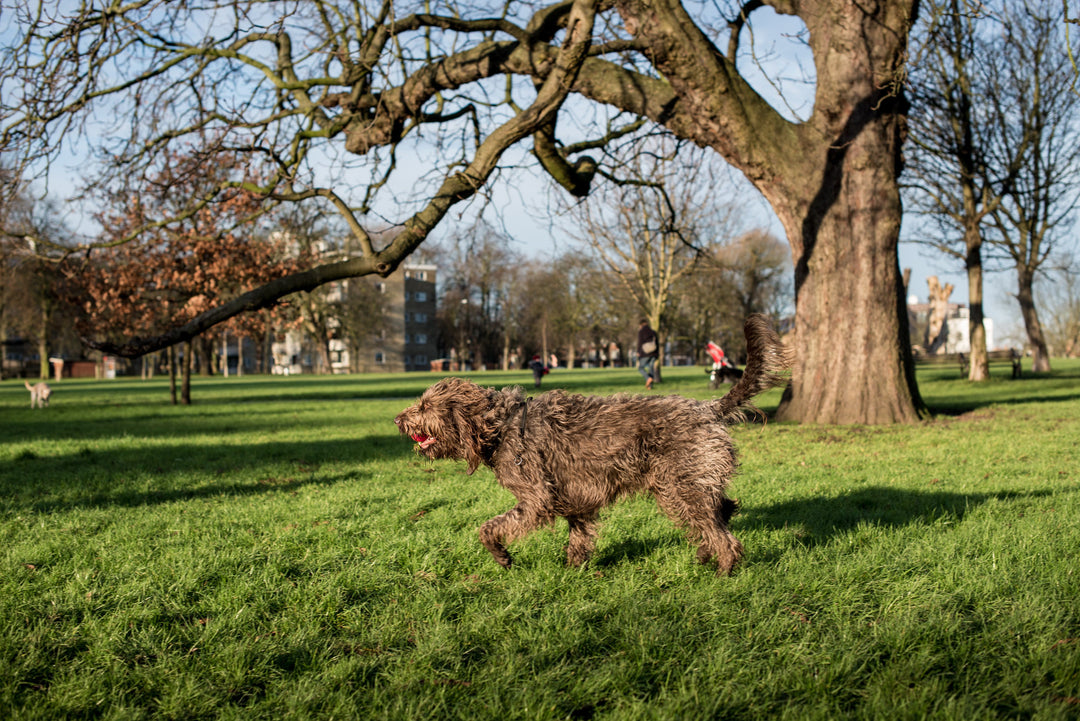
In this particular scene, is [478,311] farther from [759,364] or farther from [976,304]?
[759,364]

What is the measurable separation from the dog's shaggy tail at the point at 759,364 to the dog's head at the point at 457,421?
53.1 inches

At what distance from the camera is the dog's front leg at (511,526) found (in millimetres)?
4234

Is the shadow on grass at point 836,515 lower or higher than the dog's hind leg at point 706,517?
lower

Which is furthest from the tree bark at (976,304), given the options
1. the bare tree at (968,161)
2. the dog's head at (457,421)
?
the dog's head at (457,421)

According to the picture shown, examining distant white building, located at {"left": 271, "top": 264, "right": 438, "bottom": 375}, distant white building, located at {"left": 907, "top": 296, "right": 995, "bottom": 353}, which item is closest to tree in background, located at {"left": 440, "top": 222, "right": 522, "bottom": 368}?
distant white building, located at {"left": 271, "top": 264, "right": 438, "bottom": 375}

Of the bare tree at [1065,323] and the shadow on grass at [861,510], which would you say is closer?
the shadow on grass at [861,510]

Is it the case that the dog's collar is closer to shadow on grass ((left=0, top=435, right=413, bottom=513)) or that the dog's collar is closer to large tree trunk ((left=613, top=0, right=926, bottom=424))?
shadow on grass ((left=0, top=435, right=413, bottom=513))

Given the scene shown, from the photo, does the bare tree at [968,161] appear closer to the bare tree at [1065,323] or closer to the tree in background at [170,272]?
the tree in background at [170,272]

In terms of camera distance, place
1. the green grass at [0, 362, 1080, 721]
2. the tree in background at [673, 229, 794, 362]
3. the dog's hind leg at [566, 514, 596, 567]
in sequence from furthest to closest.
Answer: the tree in background at [673, 229, 794, 362], the dog's hind leg at [566, 514, 596, 567], the green grass at [0, 362, 1080, 721]

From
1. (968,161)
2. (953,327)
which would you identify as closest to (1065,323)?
(953,327)

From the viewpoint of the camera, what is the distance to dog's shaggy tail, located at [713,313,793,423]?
14.4ft

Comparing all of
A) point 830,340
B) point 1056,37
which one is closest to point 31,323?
point 830,340

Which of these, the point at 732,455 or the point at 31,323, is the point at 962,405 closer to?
the point at 732,455

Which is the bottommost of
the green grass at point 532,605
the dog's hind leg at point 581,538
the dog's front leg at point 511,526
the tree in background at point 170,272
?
the green grass at point 532,605
